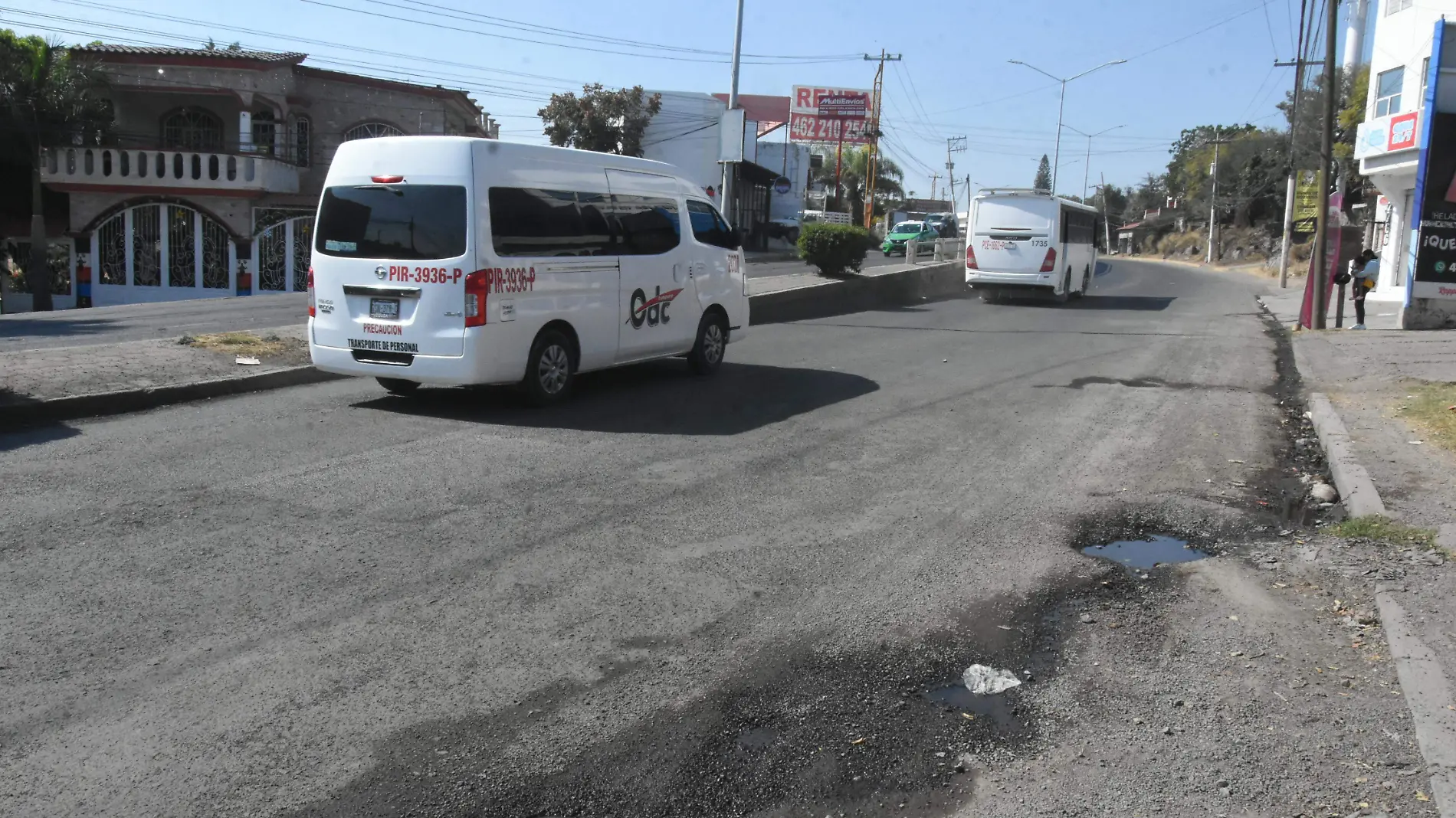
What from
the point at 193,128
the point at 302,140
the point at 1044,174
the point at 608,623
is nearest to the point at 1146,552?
the point at 608,623

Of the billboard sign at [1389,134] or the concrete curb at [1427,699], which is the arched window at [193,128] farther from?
the concrete curb at [1427,699]

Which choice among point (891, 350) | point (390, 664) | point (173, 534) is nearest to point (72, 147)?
point (891, 350)

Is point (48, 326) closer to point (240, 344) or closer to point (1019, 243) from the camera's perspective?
point (240, 344)

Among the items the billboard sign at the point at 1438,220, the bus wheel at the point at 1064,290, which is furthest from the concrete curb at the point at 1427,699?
the bus wheel at the point at 1064,290

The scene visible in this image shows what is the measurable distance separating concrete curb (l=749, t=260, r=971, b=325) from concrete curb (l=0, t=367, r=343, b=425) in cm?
853

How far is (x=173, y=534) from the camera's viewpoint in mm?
5980

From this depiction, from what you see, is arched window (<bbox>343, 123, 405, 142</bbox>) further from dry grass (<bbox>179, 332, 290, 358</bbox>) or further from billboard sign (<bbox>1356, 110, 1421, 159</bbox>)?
billboard sign (<bbox>1356, 110, 1421, 159</bbox>)

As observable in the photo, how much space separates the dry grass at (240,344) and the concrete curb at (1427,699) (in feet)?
33.3

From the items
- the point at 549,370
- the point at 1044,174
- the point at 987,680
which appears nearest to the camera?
the point at 987,680

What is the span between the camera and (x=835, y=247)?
25203mm

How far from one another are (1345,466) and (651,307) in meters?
6.41

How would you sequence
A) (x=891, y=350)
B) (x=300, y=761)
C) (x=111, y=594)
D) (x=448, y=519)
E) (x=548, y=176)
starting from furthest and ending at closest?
(x=891, y=350) → (x=548, y=176) → (x=448, y=519) → (x=111, y=594) → (x=300, y=761)

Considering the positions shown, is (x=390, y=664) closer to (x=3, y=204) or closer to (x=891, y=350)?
(x=891, y=350)

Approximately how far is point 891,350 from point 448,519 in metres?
10.5
